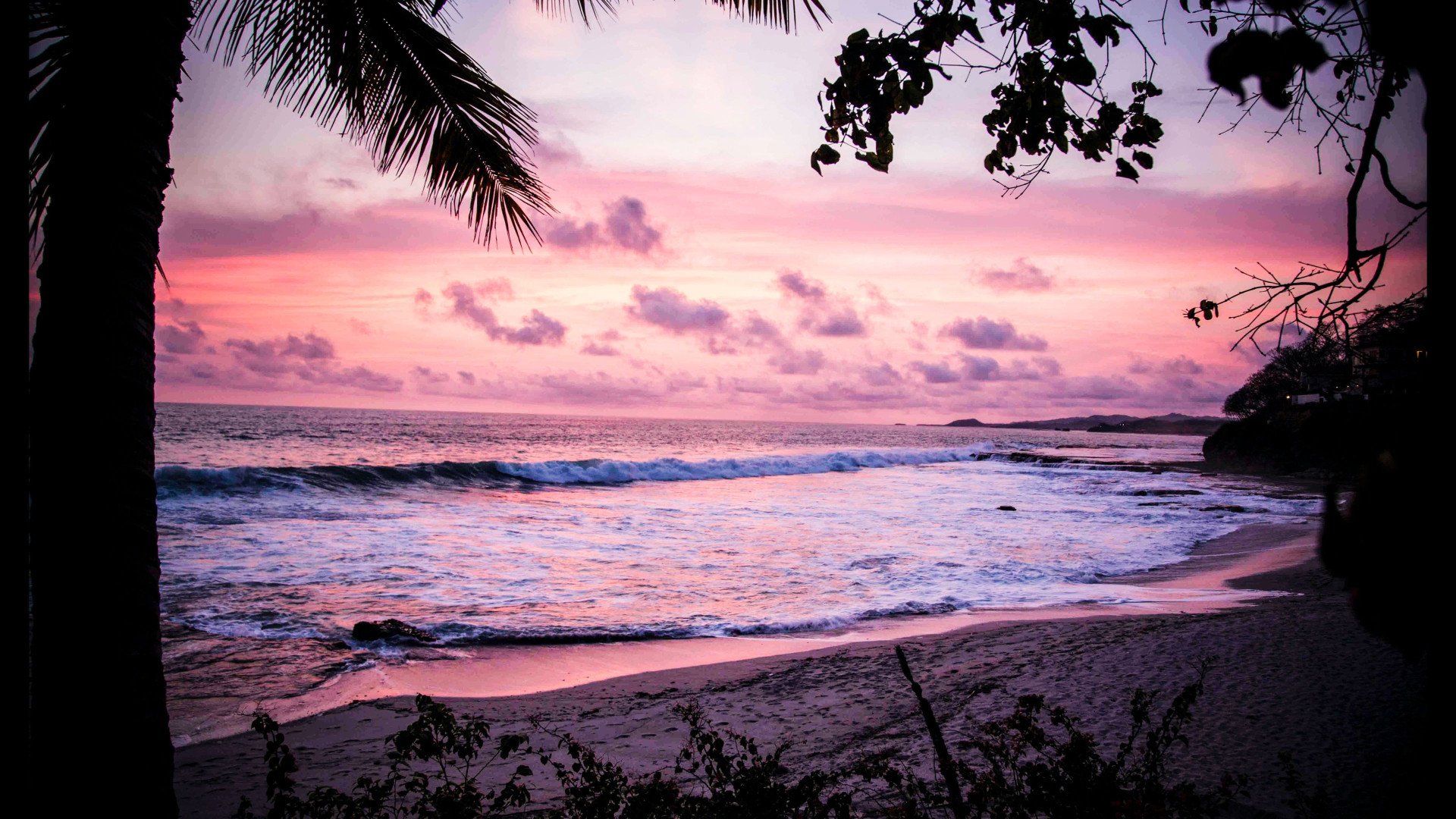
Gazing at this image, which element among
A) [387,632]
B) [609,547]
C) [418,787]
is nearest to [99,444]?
Answer: [418,787]

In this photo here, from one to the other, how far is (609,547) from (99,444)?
12955mm

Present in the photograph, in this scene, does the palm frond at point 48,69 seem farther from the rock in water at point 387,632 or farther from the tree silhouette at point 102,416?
the rock in water at point 387,632

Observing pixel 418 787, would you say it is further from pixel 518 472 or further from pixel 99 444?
pixel 518 472

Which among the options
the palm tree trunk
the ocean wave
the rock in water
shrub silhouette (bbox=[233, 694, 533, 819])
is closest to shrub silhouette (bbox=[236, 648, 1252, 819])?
shrub silhouette (bbox=[233, 694, 533, 819])

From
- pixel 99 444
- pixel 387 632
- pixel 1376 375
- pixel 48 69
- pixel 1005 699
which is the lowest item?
pixel 387 632

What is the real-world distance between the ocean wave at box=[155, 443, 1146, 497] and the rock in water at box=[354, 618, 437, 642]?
1604 centimetres

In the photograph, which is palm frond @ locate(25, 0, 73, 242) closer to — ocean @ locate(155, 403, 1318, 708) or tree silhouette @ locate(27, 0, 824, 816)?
tree silhouette @ locate(27, 0, 824, 816)

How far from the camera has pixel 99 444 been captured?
A: 2.54 meters

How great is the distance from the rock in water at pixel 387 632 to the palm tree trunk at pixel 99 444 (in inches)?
232

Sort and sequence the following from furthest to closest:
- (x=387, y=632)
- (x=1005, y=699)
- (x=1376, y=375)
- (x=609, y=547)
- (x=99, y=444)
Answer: (x=609, y=547)
(x=387, y=632)
(x=1005, y=699)
(x=99, y=444)
(x=1376, y=375)

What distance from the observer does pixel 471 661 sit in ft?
25.4

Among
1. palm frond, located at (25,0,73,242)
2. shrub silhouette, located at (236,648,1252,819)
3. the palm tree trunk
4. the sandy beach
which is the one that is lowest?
the sandy beach

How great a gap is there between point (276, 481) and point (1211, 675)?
26188 mm

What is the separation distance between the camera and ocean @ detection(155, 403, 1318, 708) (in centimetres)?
926
